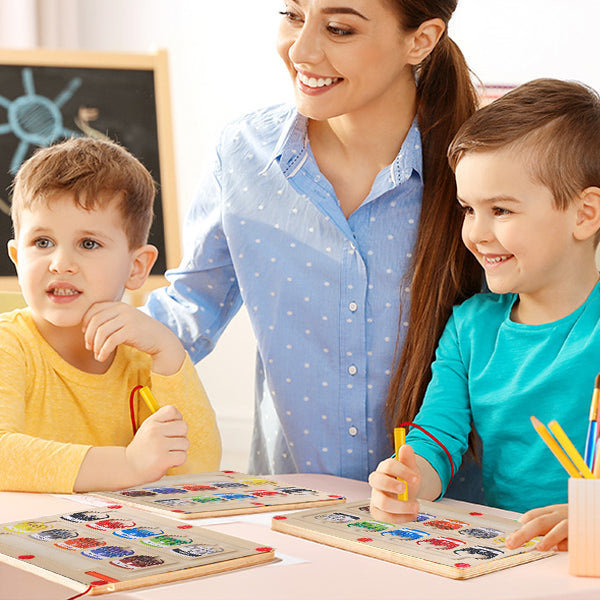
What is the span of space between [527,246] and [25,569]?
69 centimetres

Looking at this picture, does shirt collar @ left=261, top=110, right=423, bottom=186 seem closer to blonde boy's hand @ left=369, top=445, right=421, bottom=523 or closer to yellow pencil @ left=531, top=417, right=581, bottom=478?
blonde boy's hand @ left=369, top=445, right=421, bottom=523

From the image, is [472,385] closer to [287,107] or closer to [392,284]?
[392,284]

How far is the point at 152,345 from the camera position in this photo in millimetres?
1253

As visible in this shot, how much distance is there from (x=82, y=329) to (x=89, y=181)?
20 cm

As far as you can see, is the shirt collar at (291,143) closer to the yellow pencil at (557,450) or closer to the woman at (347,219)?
the woman at (347,219)

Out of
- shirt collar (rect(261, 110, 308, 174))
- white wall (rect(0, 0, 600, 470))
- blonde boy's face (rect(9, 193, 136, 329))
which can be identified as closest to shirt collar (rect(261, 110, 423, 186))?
shirt collar (rect(261, 110, 308, 174))

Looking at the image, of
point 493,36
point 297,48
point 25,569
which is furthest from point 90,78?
point 25,569

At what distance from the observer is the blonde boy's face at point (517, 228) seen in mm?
1130

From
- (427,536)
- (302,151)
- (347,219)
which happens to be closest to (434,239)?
(347,219)

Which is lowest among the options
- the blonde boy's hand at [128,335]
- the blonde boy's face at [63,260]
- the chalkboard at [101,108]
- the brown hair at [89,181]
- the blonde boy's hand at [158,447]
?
the blonde boy's hand at [158,447]

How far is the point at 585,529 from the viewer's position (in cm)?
76

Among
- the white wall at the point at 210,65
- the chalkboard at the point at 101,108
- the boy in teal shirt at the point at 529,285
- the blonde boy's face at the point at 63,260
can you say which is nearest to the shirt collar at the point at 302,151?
the boy in teal shirt at the point at 529,285

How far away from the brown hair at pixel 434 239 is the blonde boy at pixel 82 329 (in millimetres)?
294

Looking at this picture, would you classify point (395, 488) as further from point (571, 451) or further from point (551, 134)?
point (551, 134)
